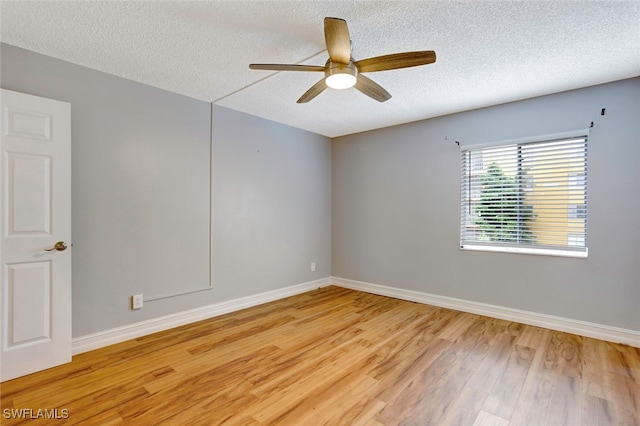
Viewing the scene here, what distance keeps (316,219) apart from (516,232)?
2679 millimetres

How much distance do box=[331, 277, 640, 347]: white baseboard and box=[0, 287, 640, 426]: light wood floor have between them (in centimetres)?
12

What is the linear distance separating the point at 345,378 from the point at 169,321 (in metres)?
1.97

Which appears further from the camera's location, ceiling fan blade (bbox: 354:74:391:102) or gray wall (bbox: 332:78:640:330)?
gray wall (bbox: 332:78:640:330)

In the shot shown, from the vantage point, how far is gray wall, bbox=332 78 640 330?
8.93 ft

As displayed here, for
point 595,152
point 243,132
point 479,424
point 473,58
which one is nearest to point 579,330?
point 595,152

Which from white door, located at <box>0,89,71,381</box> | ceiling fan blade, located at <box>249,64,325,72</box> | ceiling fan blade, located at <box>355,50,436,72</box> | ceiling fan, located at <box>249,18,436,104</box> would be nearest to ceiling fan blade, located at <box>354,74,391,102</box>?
ceiling fan, located at <box>249,18,436,104</box>

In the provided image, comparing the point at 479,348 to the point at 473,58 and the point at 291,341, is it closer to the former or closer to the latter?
the point at 291,341

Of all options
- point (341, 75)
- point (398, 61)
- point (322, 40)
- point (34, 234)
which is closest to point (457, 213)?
point (398, 61)

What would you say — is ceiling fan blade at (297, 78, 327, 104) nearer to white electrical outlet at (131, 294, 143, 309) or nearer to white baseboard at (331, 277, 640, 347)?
white electrical outlet at (131, 294, 143, 309)

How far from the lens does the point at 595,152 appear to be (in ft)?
9.32

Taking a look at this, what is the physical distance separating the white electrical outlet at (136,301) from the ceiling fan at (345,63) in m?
2.36

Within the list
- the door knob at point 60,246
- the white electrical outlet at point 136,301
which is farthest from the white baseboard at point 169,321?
the door knob at point 60,246

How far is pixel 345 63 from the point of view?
194 centimetres

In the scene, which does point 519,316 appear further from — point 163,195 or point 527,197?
point 163,195
